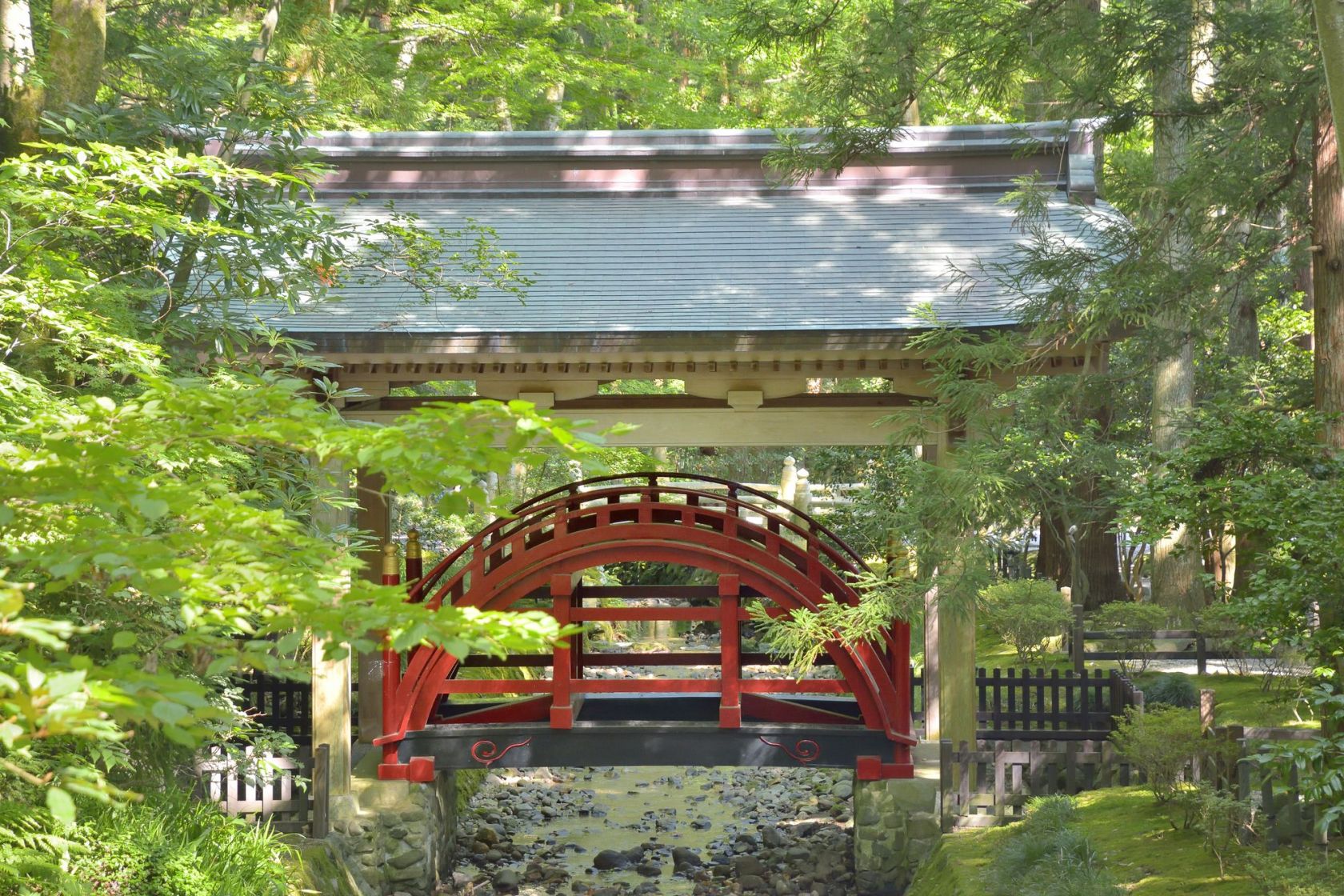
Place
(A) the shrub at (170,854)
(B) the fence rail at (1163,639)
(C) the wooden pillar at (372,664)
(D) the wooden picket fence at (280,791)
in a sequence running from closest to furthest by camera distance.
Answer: (A) the shrub at (170,854) < (D) the wooden picket fence at (280,791) < (C) the wooden pillar at (372,664) < (B) the fence rail at (1163,639)


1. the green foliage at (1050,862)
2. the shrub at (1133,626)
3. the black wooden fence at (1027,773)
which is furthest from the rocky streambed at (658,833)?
the shrub at (1133,626)

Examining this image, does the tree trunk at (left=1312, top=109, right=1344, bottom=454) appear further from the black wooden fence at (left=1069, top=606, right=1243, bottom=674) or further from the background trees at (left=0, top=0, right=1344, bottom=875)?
the black wooden fence at (left=1069, top=606, right=1243, bottom=674)

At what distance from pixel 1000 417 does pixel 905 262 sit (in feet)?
6.15

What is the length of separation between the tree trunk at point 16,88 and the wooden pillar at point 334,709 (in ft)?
8.05

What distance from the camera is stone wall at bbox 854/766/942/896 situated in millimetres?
7582

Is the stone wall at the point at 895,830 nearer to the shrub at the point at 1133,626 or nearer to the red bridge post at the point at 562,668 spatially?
the red bridge post at the point at 562,668

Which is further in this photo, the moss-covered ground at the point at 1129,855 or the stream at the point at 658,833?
the stream at the point at 658,833

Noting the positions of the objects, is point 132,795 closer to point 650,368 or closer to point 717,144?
point 650,368

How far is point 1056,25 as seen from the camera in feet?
23.4

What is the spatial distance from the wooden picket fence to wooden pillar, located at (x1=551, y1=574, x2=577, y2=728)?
1435mm

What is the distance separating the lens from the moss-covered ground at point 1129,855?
5.80 metres

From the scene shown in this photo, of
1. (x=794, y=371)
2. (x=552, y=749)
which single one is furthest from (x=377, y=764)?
(x=794, y=371)

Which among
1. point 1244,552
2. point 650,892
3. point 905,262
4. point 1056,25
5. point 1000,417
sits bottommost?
point 650,892

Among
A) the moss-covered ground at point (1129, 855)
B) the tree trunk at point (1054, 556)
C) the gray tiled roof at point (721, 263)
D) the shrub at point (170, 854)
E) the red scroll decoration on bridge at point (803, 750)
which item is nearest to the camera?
the shrub at point (170, 854)
